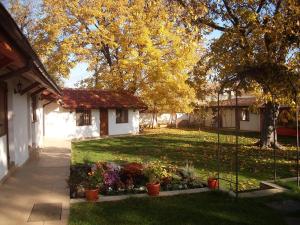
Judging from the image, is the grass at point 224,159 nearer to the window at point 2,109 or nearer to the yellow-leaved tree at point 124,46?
the window at point 2,109

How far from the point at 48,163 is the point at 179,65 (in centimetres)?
1593

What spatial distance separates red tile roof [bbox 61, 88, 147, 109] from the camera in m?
26.2

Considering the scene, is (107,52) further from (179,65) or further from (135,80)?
(179,65)

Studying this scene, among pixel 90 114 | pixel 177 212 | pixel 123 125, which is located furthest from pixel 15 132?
pixel 123 125

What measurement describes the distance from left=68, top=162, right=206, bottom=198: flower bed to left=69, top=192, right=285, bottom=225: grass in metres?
0.69

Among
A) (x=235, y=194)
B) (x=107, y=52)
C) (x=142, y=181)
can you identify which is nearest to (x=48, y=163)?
(x=142, y=181)

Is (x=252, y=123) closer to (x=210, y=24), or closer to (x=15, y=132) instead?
(x=210, y=24)

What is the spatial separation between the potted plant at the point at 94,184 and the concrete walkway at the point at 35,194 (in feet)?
1.52

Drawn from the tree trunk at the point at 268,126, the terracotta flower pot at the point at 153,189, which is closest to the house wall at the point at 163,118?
the tree trunk at the point at 268,126

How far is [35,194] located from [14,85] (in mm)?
4531

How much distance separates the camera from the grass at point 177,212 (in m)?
6.18

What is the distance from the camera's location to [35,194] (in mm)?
8062

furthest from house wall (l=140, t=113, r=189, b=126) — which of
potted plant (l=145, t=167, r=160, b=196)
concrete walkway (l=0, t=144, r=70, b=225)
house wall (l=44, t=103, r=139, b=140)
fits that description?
potted plant (l=145, t=167, r=160, b=196)

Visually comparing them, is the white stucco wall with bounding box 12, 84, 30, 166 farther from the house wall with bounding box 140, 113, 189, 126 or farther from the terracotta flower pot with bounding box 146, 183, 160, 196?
the house wall with bounding box 140, 113, 189, 126
